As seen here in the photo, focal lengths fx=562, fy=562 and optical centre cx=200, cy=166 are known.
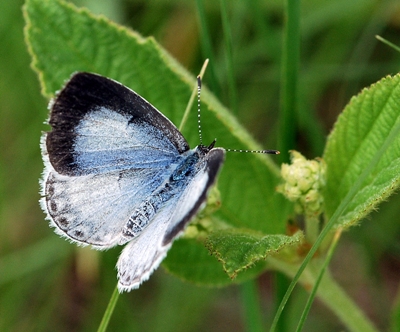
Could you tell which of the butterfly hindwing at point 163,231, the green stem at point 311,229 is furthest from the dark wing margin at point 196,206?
the green stem at point 311,229

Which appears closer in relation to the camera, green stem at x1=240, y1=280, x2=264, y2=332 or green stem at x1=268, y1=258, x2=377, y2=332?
green stem at x1=268, y1=258, x2=377, y2=332

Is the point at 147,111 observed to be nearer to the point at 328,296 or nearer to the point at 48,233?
the point at 328,296

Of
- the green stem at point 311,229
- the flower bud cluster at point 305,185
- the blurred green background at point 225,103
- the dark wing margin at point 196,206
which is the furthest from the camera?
the blurred green background at point 225,103

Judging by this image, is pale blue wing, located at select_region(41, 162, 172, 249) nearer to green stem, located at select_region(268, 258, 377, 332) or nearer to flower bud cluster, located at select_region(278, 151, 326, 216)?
flower bud cluster, located at select_region(278, 151, 326, 216)

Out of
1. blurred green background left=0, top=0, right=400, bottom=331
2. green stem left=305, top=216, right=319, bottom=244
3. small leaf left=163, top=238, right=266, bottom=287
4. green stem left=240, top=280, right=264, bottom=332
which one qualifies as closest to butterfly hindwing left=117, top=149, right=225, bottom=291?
small leaf left=163, top=238, right=266, bottom=287

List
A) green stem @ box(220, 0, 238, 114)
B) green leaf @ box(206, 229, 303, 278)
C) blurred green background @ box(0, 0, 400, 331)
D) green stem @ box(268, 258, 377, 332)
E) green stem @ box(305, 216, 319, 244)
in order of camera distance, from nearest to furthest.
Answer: green leaf @ box(206, 229, 303, 278), green stem @ box(305, 216, 319, 244), green stem @ box(268, 258, 377, 332), green stem @ box(220, 0, 238, 114), blurred green background @ box(0, 0, 400, 331)

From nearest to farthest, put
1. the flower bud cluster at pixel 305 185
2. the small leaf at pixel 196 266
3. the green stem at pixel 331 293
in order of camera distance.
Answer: the flower bud cluster at pixel 305 185 < the green stem at pixel 331 293 < the small leaf at pixel 196 266

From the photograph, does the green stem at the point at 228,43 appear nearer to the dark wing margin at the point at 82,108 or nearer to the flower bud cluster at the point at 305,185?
the dark wing margin at the point at 82,108
